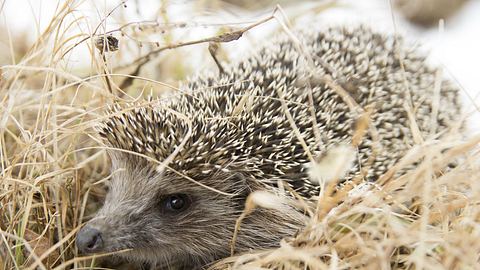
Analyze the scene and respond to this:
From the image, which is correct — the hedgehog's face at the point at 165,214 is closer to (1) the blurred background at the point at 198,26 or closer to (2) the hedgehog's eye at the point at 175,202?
(2) the hedgehog's eye at the point at 175,202

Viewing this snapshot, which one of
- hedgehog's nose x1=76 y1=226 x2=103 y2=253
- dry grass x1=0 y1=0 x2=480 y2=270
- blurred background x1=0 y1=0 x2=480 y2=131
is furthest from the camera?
blurred background x1=0 y1=0 x2=480 y2=131

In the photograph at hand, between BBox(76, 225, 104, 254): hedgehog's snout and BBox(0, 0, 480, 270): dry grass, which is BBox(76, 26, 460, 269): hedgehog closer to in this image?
BBox(76, 225, 104, 254): hedgehog's snout

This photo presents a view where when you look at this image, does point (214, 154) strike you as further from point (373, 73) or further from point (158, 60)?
point (158, 60)

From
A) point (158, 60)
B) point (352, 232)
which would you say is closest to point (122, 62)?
point (158, 60)

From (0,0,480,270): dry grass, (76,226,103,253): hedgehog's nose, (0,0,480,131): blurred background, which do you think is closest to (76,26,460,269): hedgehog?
(76,226,103,253): hedgehog's nose

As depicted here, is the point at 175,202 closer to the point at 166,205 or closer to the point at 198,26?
the point at 166,205

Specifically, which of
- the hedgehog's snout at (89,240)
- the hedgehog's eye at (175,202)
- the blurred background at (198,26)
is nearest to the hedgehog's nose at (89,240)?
the hedgehog's snout at (89,240)
